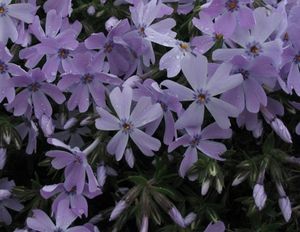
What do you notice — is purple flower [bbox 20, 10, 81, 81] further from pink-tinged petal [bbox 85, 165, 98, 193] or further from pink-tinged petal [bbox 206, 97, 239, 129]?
pink-tinged petal [bbox 206, 97, 239, 129]

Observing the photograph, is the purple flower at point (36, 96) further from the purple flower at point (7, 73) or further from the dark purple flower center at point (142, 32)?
the dark purple flower center at point (142, 32)

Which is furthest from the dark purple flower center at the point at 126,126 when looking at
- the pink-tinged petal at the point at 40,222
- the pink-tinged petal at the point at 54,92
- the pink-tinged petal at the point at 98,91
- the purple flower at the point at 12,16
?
the purple flower at the point at 12,16

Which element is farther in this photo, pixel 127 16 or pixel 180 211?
pixel 127 16

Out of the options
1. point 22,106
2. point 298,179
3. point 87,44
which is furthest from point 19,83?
point 298,179

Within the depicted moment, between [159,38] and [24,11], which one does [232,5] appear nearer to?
[159,38]

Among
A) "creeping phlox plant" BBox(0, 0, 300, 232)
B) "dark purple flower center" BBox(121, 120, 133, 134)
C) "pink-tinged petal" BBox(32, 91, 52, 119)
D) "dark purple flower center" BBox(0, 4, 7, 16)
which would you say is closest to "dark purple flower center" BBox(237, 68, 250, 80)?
"creeping phlox plant" BBox(0, 0, 300, 232)

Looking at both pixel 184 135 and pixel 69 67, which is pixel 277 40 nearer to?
pixel 184 135
